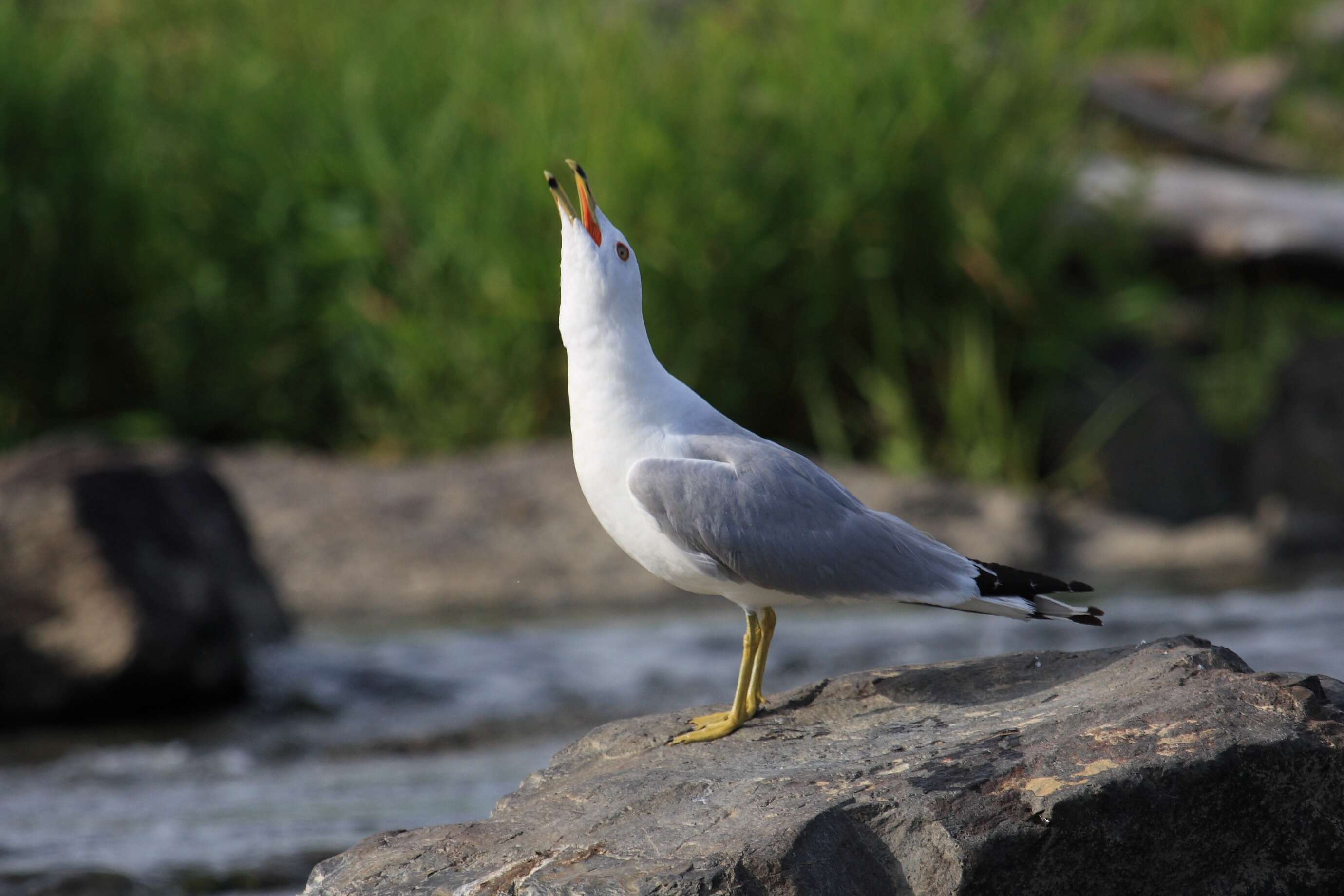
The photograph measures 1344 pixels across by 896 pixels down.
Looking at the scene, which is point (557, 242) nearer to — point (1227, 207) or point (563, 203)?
point (1227, 207)

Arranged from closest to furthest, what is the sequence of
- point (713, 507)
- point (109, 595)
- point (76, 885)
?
point (713, 507)
point (76, 885)
point (109, 595)

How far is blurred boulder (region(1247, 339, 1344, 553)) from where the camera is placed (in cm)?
818

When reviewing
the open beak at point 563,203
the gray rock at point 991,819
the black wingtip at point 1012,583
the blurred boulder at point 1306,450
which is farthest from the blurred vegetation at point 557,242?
the gray rock at point 991,819

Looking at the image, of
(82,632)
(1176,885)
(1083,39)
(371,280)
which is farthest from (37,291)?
(1176,885)

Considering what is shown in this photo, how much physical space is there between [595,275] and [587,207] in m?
0.14

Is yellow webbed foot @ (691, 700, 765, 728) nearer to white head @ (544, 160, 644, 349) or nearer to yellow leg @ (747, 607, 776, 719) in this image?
yellow leg @ (747, 607, 776, 719)

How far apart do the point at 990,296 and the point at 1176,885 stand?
6368 mm

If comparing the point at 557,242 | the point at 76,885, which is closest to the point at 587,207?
the point at 76,885

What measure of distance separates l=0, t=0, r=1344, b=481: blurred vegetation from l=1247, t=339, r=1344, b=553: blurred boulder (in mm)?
443

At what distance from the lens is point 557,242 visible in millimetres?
8383

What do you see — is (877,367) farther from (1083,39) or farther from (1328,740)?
(1328,740)

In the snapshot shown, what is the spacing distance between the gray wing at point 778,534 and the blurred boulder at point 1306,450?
553 centimetres

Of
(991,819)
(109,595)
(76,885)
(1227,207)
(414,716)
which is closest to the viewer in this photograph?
(991,819)

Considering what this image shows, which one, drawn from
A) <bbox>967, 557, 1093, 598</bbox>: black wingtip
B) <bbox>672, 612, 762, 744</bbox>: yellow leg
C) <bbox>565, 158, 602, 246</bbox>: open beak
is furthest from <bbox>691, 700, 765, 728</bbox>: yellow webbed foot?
<bbox>565, 158, 602, 246</bbox>: open beak
